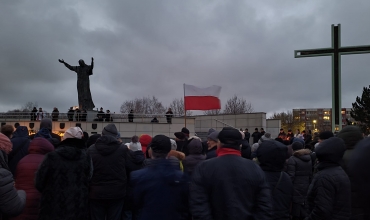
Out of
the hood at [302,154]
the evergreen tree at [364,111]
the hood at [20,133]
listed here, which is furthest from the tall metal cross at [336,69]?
the evergreen tree at [364,111]

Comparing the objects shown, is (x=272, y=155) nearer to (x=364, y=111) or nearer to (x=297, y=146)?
(x=297, y=146)

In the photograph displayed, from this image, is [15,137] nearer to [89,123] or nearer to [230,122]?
[89,123]

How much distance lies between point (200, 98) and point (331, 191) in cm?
1363

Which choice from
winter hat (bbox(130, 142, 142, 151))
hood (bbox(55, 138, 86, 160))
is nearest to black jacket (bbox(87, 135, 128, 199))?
hood (bbox(55, 138, 86, 160))

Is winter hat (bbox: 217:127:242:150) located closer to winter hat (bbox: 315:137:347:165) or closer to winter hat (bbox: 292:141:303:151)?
winter hat (bbox: 315:137:347:165)

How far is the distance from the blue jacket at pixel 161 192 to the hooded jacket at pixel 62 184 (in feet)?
3.73

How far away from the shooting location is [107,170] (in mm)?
5266

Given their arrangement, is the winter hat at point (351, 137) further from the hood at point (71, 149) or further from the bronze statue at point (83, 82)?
the bronze statue at point (83, 82)

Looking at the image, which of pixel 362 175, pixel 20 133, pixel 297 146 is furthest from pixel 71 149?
pixel 297 146

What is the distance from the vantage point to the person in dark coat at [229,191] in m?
3.29

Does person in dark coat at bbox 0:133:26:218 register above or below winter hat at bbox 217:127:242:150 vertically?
below

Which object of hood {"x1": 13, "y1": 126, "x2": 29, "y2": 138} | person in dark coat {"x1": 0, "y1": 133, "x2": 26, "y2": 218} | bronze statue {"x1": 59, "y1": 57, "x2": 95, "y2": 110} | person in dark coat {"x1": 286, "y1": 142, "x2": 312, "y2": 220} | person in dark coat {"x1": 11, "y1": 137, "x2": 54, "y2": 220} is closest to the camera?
person in dark coat {"x1": 0, "y1": 133, "x2": 26, "y2": 218}

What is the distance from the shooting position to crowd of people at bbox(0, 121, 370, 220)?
332 centimetres

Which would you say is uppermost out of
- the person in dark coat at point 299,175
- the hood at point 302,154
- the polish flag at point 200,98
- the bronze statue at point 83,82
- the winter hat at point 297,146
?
the bronze statue at point 83,82
